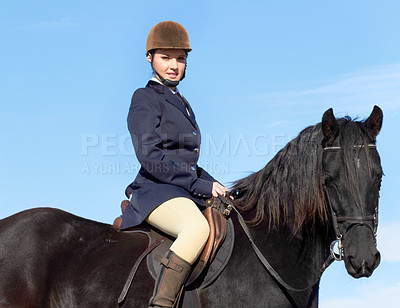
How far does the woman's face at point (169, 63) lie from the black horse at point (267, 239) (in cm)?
169

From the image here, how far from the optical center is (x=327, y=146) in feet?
20.1

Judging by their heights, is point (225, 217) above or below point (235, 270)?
above

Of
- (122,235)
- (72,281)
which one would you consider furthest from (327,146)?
(72,281)

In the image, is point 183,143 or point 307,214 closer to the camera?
point 307,214

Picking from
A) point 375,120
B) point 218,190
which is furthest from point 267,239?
point 375,120

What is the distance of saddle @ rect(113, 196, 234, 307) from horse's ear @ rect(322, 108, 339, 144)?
1416mm

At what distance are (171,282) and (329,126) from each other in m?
2.42

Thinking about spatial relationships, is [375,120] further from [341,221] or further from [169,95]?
[169,95]

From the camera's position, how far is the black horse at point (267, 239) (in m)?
5.93

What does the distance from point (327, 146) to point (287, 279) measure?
5.15 feet

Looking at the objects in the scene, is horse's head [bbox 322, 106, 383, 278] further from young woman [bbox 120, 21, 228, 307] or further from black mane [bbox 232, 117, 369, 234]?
young woman [bbox 120, 21, 228, 307]

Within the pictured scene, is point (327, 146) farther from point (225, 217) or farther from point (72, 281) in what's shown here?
point (72, 281)

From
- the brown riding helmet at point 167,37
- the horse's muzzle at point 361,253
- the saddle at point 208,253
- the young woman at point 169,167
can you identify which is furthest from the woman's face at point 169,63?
the horse's muzzle at point 361,253

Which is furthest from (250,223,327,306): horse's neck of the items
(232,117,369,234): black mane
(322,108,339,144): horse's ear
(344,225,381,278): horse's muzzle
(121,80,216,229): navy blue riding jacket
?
(322,108,339,144): horse's ear
